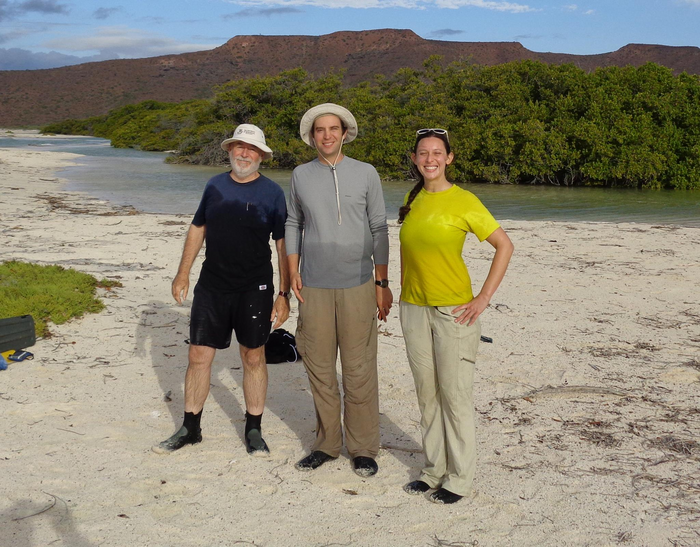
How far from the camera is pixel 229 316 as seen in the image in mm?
3779

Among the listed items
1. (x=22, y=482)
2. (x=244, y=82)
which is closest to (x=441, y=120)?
(x=244, y=82)

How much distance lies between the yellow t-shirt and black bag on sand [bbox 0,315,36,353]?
3.68 m

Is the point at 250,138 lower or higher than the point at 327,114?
lower

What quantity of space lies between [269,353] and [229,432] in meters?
0.95

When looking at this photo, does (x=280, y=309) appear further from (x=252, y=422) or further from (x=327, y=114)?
(x=327, y=114)

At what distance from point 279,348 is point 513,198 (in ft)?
57.8

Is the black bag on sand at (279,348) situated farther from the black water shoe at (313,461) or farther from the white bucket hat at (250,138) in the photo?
the white bucket hat at (250,138)

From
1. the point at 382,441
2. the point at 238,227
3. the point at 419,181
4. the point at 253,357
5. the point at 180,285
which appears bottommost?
the point at 382,441

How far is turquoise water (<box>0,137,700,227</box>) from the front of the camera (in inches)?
667

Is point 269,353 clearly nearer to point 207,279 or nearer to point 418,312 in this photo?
point 207,279

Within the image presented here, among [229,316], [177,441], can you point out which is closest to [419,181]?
[229,316]

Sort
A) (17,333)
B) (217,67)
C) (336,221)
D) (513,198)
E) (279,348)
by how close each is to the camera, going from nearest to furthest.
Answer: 1. (336,221)
2. (279,348)
3. (17,333)
4. (513,198)
5. (217,67)

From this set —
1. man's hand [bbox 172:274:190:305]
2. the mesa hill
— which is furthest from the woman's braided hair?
the mesa hill

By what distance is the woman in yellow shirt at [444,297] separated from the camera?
10.1 ft
